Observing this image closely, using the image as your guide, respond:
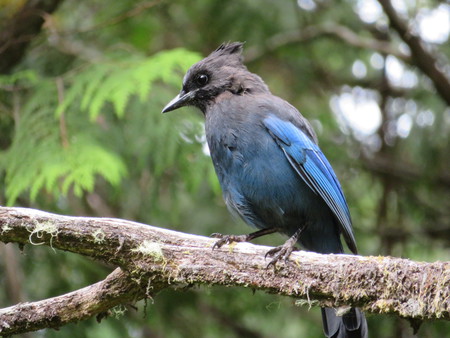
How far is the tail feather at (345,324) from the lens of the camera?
456 centimetres

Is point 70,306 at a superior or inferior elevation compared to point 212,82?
inferior

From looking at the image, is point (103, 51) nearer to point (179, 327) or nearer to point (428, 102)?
point (179, 327)

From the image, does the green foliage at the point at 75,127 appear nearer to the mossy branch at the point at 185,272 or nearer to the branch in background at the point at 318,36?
the mossy branch at the point at 185,272

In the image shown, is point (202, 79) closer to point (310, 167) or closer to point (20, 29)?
point (310, 167)

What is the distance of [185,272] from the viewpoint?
13.0 feet

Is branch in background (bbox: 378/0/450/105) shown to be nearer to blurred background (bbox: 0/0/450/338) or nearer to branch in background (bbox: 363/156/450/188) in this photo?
blurred background (bbox: 0/0/450/338)

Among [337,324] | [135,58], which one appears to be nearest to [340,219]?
[337,324]

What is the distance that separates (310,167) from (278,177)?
0.26 metres

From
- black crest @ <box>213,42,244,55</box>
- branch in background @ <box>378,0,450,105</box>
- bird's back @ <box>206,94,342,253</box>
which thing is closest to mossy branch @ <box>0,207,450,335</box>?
bird's back @ <box>206,94,342,253</box>

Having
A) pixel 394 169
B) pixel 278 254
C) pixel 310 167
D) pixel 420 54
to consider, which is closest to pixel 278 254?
pixel 278 254

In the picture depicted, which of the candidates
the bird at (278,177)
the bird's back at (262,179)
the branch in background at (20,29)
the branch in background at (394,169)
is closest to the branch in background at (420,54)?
the branch in background at (394,169)

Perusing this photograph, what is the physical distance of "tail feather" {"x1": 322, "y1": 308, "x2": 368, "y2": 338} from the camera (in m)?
4.56

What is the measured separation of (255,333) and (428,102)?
279cm

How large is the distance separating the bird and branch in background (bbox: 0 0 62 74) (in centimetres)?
196
